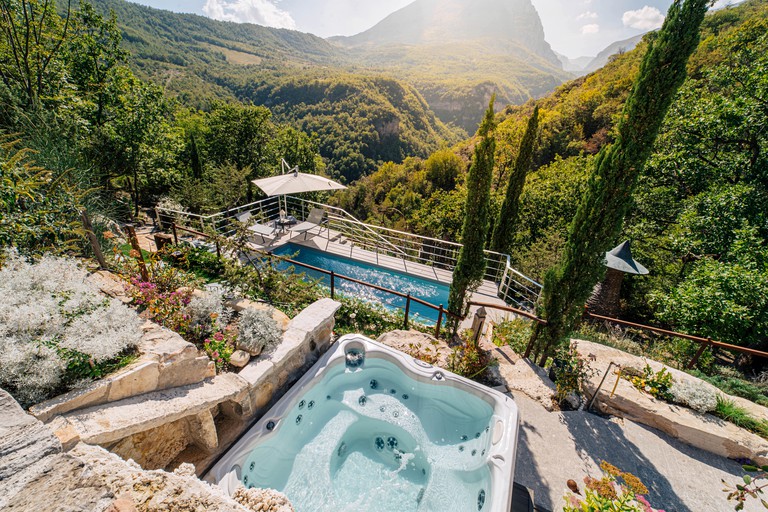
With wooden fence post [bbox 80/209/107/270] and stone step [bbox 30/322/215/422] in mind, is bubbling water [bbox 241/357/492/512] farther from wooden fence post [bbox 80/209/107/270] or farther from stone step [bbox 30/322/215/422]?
wooden fence post [bbox 80/209/107/270]

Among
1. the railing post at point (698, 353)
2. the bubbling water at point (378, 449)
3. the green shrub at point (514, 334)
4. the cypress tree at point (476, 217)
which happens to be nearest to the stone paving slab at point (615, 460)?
the bubbling water at point (378, 449)

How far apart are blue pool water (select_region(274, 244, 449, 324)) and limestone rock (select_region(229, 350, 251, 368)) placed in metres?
4.19

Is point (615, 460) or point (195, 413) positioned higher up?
point (195, 413)

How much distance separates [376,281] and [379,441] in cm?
505

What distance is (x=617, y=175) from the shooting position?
4.06 metres

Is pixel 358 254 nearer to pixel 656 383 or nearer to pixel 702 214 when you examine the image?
pixel 656 383

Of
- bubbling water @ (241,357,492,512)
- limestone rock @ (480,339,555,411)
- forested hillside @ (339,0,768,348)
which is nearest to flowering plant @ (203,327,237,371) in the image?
bubbling water @ (241,357,492,512)

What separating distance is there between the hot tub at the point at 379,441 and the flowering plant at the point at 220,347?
2.77ft

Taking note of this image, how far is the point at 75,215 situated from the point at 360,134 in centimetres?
6633

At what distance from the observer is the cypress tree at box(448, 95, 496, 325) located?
5.20 meters

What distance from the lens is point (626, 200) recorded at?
4125mm

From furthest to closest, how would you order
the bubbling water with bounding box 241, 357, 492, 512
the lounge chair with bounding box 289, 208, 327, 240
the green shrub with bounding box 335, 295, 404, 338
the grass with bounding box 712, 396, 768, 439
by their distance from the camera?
the lounge chair with bounding box 289, 208, 327, 240 → the green shrub with bounding box 335, 295, 404, 338 → the grass with bounding box 712, 396, 768, 439 → the bubbling water with bounding box 241, 357, 492, 512

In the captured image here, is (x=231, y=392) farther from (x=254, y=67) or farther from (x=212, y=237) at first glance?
(x=254, y=67)

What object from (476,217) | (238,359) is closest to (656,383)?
(476,217)
